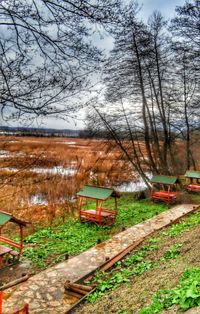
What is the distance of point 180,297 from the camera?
13.5 feet

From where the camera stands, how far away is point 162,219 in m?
13.6

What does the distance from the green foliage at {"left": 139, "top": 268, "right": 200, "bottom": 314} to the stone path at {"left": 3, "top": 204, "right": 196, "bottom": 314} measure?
211 centimetres

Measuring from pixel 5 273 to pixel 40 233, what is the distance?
354cm

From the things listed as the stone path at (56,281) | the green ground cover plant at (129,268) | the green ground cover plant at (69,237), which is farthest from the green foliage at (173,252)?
the green ground cover plant at (69,237)

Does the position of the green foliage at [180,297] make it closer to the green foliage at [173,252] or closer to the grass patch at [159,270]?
the grass patch at [159,270]

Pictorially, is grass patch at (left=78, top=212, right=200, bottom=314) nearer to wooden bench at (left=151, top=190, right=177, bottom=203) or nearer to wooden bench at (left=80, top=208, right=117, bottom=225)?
wooden bench at (left=80, top=208, right=117, bottom=225)

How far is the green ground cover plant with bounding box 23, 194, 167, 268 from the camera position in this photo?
1009cm

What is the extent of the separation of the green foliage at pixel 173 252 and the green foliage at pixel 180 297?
7.12ft

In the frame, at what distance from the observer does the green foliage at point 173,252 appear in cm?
702

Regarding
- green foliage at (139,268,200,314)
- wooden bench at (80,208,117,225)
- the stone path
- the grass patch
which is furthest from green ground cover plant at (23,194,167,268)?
green foliage at (139,268,200,314)

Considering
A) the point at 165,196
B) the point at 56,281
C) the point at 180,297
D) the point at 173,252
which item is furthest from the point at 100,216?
the point at 180,297

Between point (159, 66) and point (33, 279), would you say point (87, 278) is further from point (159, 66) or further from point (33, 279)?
point (159, 66)

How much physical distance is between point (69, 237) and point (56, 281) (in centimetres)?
429

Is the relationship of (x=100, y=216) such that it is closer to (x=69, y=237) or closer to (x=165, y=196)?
(x=69, y=237)
